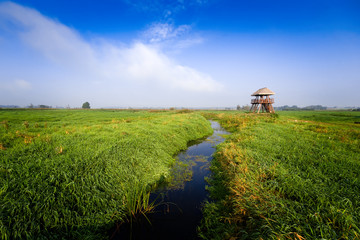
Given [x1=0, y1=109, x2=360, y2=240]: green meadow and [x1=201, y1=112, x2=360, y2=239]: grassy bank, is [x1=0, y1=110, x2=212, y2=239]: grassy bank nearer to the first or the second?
[x1=0, y1=109, x2=360, y2=240]: green meadow

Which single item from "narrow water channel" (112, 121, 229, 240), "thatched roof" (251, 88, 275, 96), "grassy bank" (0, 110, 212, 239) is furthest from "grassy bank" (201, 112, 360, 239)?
"thatched roof" (251, 88, 275, 96)

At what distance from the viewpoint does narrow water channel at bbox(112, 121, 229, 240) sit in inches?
171

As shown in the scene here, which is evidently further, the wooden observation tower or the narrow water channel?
the wooden observation tower

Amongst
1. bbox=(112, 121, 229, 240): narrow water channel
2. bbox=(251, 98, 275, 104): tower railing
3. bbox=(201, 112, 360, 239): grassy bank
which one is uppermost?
bbox=(251, 98, 275, 104): tower railing

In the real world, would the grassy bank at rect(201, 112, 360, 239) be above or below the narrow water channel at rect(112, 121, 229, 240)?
above

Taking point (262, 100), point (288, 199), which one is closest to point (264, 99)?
point (262, 100)

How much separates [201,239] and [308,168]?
6.01 m

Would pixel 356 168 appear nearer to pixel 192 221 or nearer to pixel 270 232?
pixel 270 232

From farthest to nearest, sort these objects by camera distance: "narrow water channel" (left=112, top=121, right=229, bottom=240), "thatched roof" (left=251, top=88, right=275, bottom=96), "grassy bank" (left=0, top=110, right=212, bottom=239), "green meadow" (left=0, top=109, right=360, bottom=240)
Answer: "thatched roof" (left=251, top=88, right=275, bottom=96) < "narrow water channel" (left=112, top=121, right=229, bottom=240) < "grassy bank" (left=0, top=110, right=212, bottom=239) < "green meadow" (left=0, top=109, right=360, bottom=240)

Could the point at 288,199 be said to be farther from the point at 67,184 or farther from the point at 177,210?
the point at 67,184

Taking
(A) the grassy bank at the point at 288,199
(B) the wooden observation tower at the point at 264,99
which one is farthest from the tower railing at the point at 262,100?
(A) the grassy bank at the point at 288,199

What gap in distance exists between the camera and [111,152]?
7105mm

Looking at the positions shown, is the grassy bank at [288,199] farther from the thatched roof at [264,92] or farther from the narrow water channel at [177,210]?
the thatched roof at [264,92]

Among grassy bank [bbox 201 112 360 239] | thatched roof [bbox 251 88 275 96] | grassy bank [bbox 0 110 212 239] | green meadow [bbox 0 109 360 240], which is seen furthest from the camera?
thatched roof [bbox 251 88 275 96]
